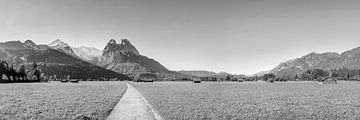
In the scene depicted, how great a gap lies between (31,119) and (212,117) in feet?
39.0

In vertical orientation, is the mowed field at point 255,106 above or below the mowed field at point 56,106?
below

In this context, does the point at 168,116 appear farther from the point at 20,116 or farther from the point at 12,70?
the point at 12,70

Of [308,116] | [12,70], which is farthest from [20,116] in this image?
[12,70]

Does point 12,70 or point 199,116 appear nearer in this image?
point 199,116

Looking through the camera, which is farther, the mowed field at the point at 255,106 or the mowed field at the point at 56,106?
the mowed field at the point at 255,106

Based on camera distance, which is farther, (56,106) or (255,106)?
(255,106)

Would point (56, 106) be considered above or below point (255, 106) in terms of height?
above

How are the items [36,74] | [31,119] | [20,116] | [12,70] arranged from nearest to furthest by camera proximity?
[31,119] → [20,116] → [12,70] → [36,74]

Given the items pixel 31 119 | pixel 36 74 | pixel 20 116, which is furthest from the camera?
pixel 36 74

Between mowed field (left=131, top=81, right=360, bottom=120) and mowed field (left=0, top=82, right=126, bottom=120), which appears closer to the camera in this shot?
mowed field (left=0, top=82, right=126, bottom=120)

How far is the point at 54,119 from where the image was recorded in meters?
19.4

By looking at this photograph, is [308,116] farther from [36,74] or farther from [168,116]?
[36,74]

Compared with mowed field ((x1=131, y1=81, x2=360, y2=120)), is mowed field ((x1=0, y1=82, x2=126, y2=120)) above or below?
above

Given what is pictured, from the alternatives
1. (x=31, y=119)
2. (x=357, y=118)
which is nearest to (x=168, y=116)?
(x=31, y=119)
